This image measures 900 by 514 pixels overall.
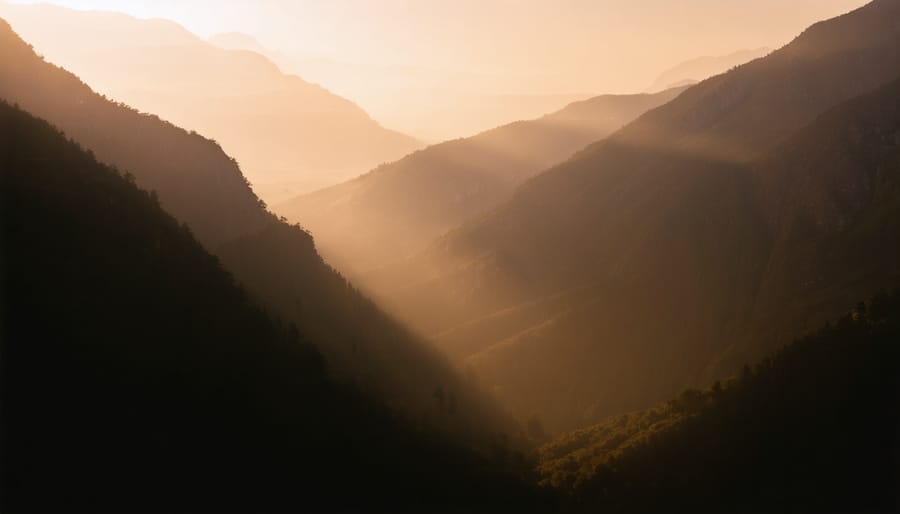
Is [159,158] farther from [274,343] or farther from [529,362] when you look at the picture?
[529,362]

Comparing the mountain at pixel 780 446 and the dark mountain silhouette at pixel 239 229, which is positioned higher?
the dark mountain silhouette at pixel 239 229

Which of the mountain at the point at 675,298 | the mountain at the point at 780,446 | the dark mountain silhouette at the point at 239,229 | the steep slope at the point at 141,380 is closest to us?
the steep slope at the point at 141,380

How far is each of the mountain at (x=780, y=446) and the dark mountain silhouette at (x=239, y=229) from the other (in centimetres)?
2191

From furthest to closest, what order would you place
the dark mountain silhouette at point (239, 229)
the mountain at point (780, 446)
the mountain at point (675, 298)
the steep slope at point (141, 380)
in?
the mountain at point (675, 298) → the dark mountain silhouette at point (239, 229) → the mountain at point (780, 446) → the steep slope at point (141, 380)

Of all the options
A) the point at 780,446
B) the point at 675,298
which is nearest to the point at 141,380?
the point at 780,446

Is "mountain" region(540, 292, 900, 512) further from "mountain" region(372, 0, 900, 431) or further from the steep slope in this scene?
"mountain" region(372, 0, 900, 431)

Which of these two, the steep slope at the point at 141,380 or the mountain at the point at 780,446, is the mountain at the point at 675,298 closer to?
the mountain at the point at 780,446

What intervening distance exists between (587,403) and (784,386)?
178 feet

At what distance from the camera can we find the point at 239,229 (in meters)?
91.4

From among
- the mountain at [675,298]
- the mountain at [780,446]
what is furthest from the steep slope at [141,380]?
the mountain at [675,298]

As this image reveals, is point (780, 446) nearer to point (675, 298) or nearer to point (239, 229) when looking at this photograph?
point (239, 229)

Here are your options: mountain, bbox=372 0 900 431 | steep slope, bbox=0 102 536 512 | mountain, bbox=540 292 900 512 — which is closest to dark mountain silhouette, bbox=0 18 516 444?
steep slope, bbox=0 102 536 512

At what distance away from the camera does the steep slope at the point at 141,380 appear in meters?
35.0

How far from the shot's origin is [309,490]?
157ft
